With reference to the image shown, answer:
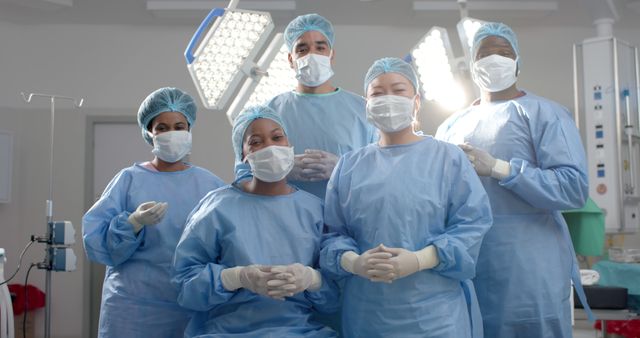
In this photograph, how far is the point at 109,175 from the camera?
19.6 ft

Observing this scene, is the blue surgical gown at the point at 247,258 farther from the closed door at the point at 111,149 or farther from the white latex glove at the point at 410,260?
the closed door at the point at 111,149

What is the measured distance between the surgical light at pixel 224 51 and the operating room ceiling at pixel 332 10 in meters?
2.80

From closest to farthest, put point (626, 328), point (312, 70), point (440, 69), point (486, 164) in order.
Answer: point (486, 164), point (312, 70), point (440, 69), point (626, 328)

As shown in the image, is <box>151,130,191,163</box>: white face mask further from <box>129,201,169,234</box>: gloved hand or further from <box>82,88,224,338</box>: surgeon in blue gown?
<box>129,201,169,234</box>: gloved hand

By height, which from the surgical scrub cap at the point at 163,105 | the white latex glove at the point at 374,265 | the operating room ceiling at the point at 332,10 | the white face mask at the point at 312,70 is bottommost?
the white latex glove at the point at 374,265

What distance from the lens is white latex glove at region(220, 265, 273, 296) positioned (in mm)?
1919

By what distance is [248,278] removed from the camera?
76.4 inches

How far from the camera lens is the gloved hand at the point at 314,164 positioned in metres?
2.35

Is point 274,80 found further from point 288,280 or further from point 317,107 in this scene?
point 288,280

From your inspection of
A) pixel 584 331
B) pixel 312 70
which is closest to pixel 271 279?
pixel 312 70

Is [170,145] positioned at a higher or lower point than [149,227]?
higher

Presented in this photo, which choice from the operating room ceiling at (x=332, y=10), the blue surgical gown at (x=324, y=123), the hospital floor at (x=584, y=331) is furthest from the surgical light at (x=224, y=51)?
the hospital floor at (x=584, y=331)

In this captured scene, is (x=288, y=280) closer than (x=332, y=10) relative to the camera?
Yes

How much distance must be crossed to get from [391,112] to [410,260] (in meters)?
0.46
